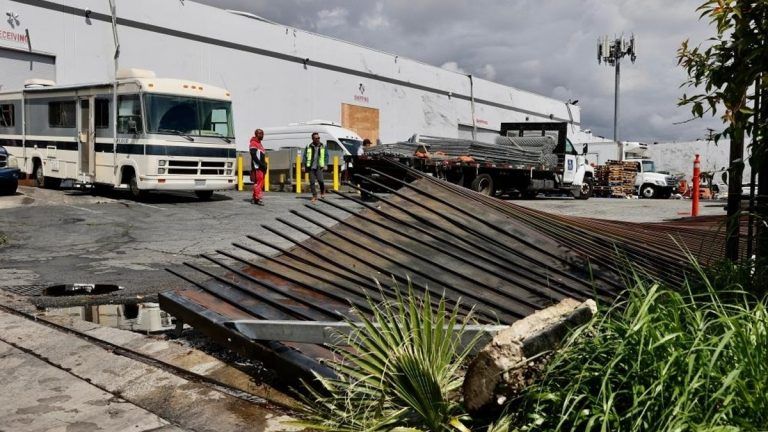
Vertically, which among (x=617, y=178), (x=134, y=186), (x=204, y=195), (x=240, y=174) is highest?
(x=240, y=174)

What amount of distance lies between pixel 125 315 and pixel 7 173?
12.2m

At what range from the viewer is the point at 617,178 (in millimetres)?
31844

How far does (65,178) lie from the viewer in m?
17.5

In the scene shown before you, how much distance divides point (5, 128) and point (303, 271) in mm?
18418

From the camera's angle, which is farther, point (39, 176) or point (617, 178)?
point (617, 178)

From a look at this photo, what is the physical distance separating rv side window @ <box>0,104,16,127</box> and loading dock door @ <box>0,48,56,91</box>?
194 centimetres

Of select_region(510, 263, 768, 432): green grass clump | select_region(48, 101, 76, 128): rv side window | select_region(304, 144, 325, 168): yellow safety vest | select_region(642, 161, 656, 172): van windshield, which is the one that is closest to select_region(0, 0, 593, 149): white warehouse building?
select_region(48, 101, 76, 128): rv side window

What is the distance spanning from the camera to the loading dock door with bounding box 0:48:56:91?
20.8 m

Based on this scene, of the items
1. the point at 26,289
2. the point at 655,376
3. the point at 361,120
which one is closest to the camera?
the point at 655,376

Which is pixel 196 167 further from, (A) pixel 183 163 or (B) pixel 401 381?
(B) pixel 401 381

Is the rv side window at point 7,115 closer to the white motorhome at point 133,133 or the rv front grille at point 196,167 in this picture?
the white motorhome at point 133,133

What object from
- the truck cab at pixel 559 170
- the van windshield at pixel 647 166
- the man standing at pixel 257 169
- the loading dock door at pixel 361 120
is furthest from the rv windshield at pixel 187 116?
the van windshield at pixel 647 166

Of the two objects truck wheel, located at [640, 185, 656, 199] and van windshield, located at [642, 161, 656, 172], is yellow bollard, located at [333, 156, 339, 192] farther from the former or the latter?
van windshield, located at [642, 161, 656, 172]

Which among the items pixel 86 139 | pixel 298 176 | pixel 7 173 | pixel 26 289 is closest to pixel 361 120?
pixel 298 176
